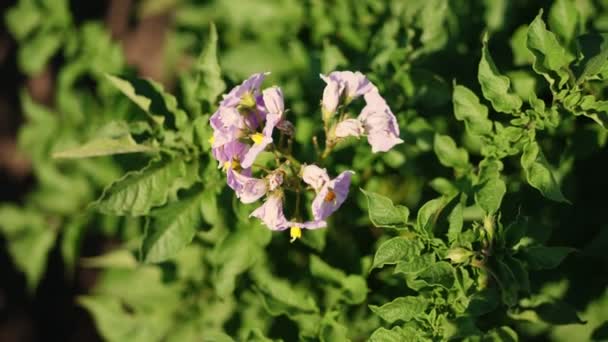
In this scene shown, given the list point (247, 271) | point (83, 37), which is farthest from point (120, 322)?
point (83, 37)

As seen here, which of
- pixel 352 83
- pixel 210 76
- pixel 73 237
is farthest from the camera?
pixel 73 237

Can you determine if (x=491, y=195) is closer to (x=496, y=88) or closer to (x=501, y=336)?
(x=496, y=88)

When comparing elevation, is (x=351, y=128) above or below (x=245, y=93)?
below

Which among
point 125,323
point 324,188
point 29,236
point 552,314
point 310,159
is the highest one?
point 324,188

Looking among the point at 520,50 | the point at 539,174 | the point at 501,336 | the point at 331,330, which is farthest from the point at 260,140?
the point at 520,50

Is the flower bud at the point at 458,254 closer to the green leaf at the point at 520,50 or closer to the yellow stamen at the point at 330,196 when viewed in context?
the yellow stamen at the point at 330,196

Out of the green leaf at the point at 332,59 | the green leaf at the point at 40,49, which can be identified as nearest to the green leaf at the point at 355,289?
the green leaf at the point at 332,59
